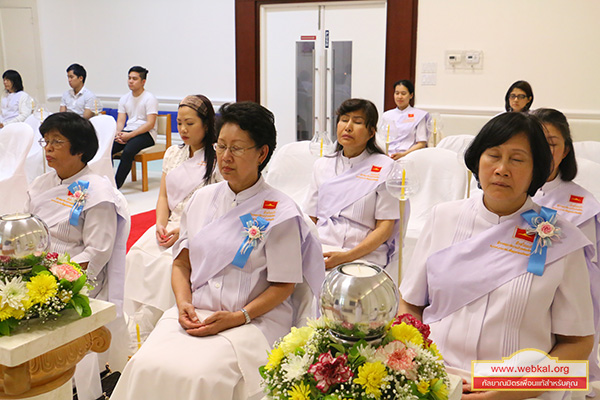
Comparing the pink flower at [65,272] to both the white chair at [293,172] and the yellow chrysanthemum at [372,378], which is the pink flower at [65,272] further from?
the white chair at [293,172]

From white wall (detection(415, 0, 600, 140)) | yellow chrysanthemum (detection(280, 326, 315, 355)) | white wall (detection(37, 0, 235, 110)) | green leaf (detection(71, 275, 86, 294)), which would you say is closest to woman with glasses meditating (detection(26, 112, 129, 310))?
green leaf (detection(71, 275, 86, 294))

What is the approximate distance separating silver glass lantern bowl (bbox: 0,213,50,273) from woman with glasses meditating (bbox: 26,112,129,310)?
0.80 meters

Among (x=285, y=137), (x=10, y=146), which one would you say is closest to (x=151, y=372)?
(x=10, y=146)

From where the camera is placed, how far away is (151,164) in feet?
29.7

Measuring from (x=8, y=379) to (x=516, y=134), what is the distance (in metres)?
1.50

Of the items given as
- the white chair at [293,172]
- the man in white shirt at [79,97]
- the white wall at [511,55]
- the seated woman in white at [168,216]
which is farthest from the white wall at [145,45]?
the seated woman in white at [168,216]

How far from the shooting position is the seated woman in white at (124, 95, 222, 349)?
2.82m

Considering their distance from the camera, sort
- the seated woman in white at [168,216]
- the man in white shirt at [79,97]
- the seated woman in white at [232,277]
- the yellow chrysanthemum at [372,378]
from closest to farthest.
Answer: the yellow chrysanthemum at [372,378] < the seated woman in white at [232,277] < the seated woman in white at [168,216] < the man in white shirt at [79,97]

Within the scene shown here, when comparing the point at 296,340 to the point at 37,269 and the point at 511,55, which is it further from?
the point at 511,55

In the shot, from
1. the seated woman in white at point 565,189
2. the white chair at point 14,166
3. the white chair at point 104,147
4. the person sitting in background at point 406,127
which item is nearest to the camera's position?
the seated woman in white at point 565,189

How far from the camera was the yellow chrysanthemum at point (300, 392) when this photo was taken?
1.08m

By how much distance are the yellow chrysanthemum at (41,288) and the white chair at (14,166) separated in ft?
11.4

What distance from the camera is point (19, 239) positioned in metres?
1.61

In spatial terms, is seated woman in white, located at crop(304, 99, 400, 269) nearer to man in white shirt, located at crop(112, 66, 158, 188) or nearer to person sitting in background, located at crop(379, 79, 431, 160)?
person sitting in background, located at crop(379, 79, 431, 160)
